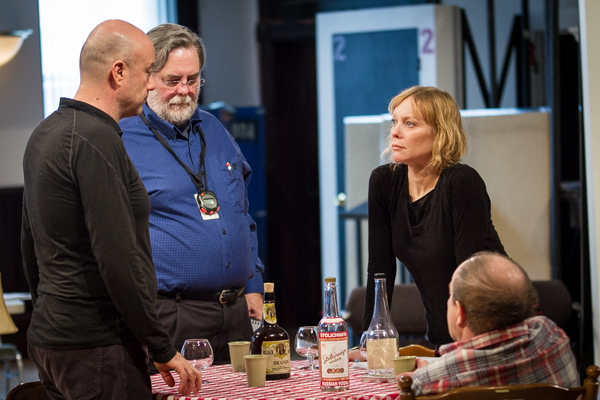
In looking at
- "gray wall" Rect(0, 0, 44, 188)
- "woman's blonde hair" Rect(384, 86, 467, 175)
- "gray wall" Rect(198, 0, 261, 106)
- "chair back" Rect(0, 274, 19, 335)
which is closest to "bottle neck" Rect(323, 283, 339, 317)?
"woman's blonde hair" Rect(384, 86, 467, 175)

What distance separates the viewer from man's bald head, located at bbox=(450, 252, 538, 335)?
1.41m

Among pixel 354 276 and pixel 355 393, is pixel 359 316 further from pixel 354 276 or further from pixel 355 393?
pixel 355 393

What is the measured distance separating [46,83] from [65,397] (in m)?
4.29

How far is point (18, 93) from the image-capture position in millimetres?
4930

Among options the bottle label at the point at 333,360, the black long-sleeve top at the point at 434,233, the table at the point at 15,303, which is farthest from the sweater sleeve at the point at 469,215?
the table at the point at 15,303

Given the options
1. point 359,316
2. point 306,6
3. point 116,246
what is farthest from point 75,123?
point 306,6

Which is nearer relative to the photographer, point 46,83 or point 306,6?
point 46,83

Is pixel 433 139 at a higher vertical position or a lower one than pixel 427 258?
higher

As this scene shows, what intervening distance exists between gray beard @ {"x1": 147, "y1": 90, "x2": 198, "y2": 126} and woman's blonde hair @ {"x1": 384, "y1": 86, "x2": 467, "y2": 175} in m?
0.72

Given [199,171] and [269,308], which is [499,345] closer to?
[269,308]

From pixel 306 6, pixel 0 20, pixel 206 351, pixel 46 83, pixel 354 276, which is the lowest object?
pixel 354 276

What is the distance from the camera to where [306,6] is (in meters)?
7.06

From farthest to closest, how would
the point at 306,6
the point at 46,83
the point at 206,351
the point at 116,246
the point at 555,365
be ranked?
the point at 306,6 → the point at 46,83 → the point at 206,351 → the point at 116,246 → the point at 555,365

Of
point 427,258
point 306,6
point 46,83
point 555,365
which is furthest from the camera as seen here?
point 306,6
